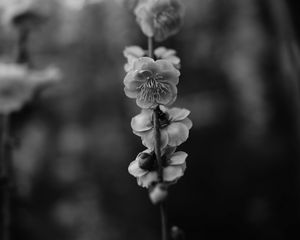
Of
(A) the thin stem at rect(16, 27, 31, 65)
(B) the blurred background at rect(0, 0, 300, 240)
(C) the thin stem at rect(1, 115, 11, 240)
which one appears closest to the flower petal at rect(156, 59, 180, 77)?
(C) the thin stem at rect(1, 115, 11, 240)

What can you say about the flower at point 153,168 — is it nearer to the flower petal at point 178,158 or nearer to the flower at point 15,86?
the flower petal at point 178,158

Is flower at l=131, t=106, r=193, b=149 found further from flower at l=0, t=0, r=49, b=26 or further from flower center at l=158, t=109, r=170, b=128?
flower at l=0, t=0, r=49, b=26

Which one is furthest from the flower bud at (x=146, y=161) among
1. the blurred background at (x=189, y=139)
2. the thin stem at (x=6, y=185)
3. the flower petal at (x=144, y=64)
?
the blurred background at (x=189, y=139)

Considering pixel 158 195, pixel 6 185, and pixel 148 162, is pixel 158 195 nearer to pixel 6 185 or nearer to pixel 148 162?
pixel 148 162

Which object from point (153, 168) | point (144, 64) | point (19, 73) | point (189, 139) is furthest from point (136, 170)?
point (189, 139)

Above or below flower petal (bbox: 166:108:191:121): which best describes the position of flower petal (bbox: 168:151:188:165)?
below

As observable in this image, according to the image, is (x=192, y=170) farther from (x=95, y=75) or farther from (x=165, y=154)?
(x=165, y=154)

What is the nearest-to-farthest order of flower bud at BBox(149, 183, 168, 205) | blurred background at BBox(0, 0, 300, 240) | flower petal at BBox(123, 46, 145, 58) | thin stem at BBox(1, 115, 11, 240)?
flower bud at BBox(149, 183, 168, 205) → flower petal at BBox(123, 46, 145, 58) → thin stem at BBox(1, 115, 11, 240) → blurred background at BBox(0, 0, 300, 240)
